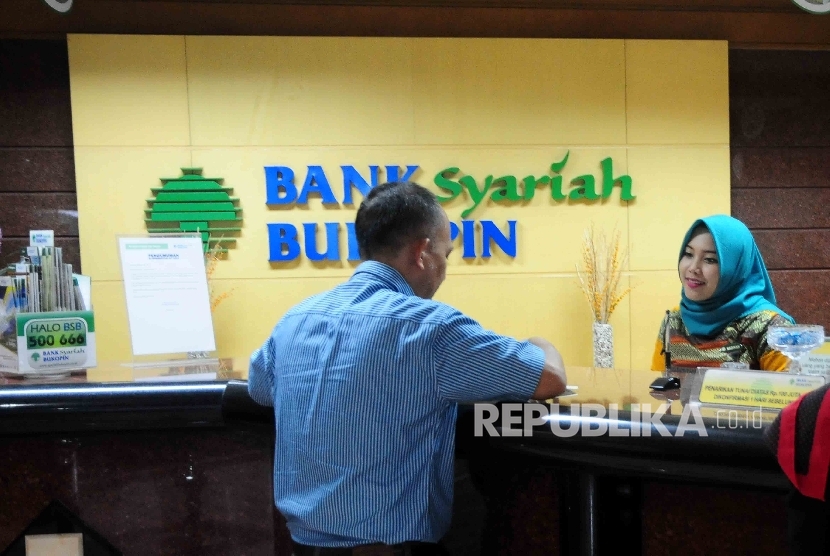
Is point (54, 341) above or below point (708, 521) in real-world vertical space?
above

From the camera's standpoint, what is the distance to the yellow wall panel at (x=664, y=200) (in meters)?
4.66

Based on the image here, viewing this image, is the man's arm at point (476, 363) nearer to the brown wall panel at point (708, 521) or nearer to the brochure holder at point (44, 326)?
the brown wall panel at point (708, 521)

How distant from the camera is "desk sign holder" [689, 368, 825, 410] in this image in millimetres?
1305

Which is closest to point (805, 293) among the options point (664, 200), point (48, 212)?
point (664, 200)

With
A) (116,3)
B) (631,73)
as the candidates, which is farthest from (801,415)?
(116,3)

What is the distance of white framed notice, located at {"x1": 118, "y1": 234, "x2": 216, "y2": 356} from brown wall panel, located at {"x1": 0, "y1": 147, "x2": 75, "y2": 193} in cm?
194

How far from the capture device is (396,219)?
4.80 ft

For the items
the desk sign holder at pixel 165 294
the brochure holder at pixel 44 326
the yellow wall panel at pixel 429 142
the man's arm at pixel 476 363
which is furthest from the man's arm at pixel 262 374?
the yellow wall panel at pixel 429 142

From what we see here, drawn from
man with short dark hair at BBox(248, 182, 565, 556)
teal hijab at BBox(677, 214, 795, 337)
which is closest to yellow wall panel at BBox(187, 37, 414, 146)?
teal hijab at BBox(677, 214, 795, 337)

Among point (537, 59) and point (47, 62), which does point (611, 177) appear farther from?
point (47, 62)

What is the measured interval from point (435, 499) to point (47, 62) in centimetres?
419

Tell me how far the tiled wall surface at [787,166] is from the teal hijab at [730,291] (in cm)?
246

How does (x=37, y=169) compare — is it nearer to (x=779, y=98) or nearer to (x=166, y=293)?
(x=166, y=293)

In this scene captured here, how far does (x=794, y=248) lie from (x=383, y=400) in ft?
14.7
